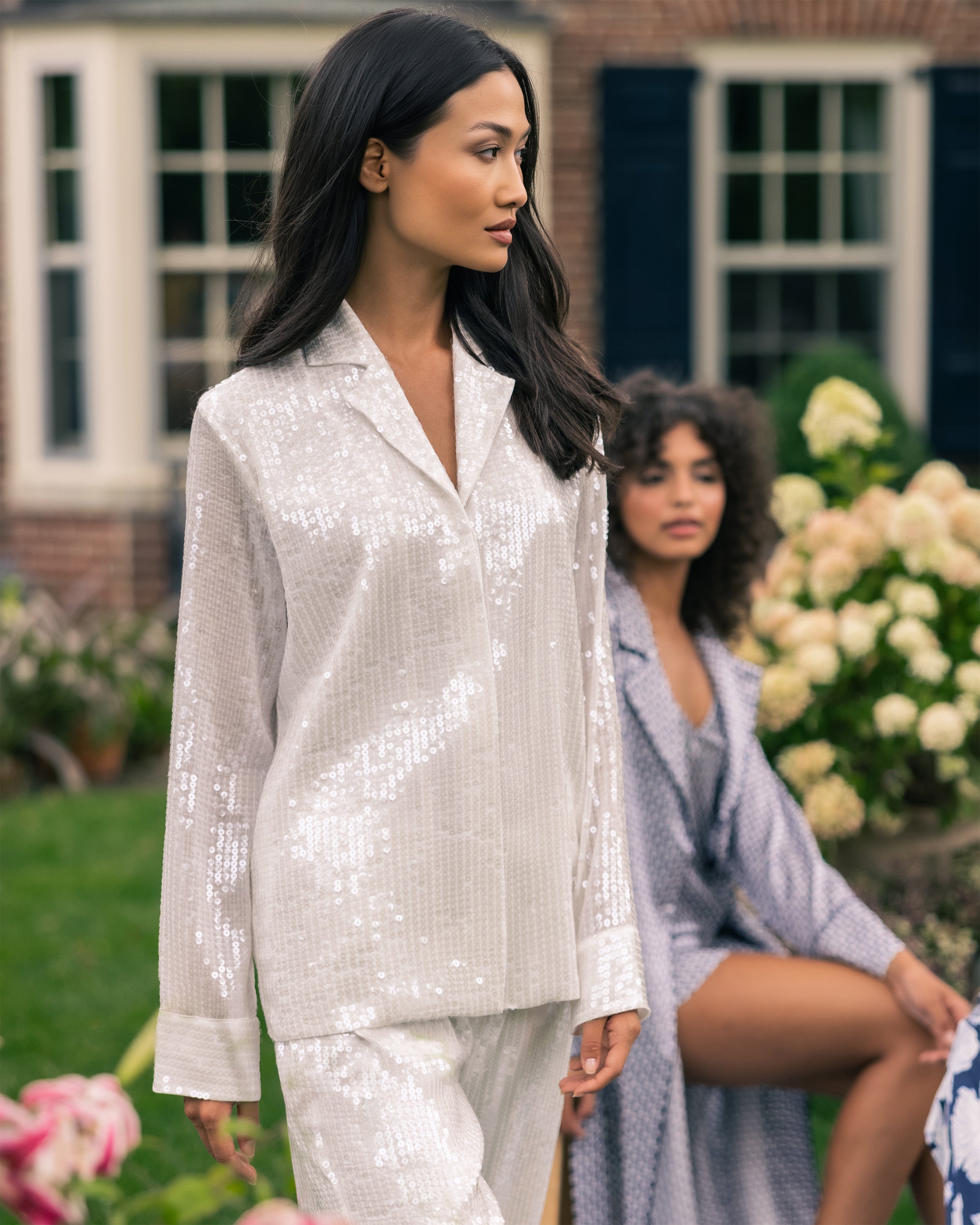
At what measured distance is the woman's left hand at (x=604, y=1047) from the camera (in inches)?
76.2

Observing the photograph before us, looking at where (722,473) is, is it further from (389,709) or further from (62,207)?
(62,207)

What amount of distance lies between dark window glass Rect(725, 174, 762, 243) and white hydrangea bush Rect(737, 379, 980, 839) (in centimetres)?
575

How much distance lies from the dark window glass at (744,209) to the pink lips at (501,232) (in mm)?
7968

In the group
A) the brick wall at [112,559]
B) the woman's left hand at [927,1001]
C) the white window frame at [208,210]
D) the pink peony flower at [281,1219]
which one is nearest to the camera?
the pink peony flower at [281,1219]

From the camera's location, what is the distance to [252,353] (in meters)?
1.93

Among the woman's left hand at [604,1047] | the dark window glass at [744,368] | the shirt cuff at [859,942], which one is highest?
the dark window glass at [744,368]

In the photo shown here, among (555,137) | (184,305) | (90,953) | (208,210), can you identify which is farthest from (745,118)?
(90,953)

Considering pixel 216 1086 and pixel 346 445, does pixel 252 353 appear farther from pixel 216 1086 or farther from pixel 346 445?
pixel 216 1086

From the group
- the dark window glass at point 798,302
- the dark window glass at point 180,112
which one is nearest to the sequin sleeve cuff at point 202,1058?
the dark window glass at point 180,112

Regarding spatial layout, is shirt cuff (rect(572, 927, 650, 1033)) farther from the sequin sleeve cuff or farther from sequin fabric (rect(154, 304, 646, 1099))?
the sequin sleeve cuff

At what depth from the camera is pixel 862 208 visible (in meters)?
9.71

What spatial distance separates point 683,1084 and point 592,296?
23.2ft

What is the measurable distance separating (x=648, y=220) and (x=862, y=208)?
1.40m

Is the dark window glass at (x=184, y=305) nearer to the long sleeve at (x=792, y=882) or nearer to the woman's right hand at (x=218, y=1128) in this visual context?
the long sleeve at (x=792, y=882)
